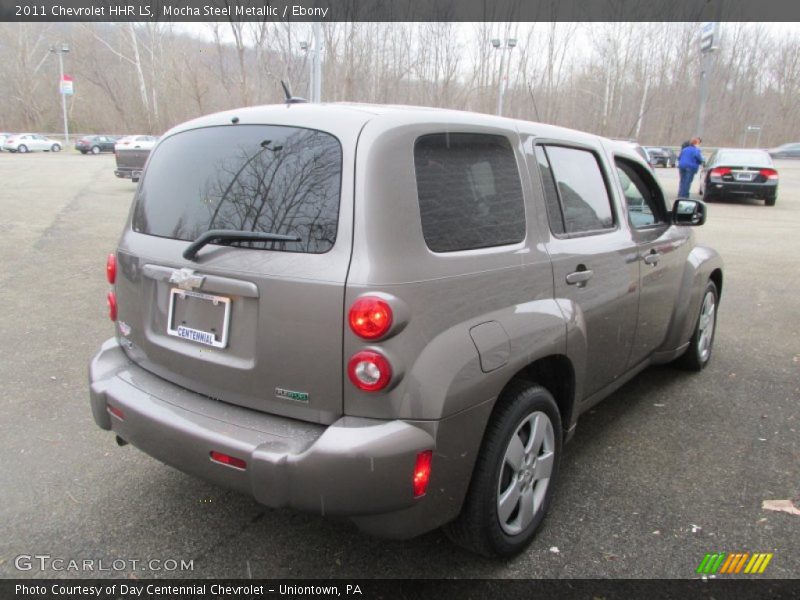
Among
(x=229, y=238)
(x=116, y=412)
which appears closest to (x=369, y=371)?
(x=229, y=238)

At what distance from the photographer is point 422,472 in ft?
6.53

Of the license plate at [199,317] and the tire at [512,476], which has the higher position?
the license plate at [199,317]

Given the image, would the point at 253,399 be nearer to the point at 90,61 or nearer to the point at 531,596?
the point at 531,596

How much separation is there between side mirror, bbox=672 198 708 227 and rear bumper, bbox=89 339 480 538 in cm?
259

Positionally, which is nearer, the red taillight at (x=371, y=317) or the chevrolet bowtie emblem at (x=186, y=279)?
the red taillight at (x=371, y=317)

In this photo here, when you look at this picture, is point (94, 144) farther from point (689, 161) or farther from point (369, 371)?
point (369, 371)

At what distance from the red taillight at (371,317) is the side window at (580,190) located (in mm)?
1177

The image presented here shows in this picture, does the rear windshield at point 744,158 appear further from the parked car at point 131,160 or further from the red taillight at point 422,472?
the red taillight at point 422,472

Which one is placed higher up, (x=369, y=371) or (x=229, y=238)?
(x=229, y=238)

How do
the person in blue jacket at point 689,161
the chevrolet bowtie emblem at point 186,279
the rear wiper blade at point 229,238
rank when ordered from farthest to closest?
the person in blue jacket at point 689,161 → the chevrolet bowtie emblem at point 186,279 → the rear wiper blade at point 229,238

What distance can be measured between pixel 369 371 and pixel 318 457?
32 cm

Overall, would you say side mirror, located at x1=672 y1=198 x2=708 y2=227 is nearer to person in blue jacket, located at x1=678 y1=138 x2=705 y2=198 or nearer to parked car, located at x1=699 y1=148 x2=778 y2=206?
person in blue jacket, located at x1=678 y1=138 x2=705 y2=198

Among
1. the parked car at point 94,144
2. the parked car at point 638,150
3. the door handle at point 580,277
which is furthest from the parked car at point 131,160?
the parked car at point 94,144

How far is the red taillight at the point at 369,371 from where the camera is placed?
1.94 metres
